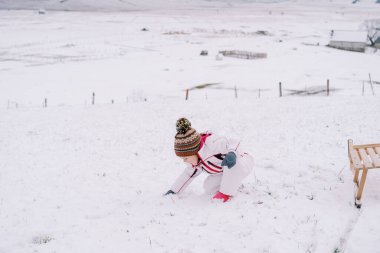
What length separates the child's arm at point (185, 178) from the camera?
23.8 ft

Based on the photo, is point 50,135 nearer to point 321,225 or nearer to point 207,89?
point 321,225

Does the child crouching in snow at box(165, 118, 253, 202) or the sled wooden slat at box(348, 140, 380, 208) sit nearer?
the sled wooden slat at box(348, 140, 380, 208)

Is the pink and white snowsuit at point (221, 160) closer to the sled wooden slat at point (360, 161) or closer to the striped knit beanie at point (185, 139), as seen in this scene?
the striped knit beanie at point (185, 139)

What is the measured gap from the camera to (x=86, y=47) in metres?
70.3

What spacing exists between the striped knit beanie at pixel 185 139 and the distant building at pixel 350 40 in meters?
70.3

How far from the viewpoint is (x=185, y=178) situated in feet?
24.1

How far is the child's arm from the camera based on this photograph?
23.8 feet

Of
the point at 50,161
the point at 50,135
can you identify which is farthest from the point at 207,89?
the point at 50,161

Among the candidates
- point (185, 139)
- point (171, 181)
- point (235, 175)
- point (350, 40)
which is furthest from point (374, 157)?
point (350, 40)

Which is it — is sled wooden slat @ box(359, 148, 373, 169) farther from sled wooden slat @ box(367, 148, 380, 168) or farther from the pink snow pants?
the pink snow pants

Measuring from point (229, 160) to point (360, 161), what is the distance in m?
2.55

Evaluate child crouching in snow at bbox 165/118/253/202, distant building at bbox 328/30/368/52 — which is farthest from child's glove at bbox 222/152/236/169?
distant building at bbox 328/30/368/52

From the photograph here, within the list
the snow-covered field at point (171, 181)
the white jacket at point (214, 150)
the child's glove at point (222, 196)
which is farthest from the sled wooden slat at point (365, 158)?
the child's glove at point (222, 196)

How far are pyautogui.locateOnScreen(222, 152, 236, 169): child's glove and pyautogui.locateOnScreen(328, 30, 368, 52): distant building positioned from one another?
70.1 metres
